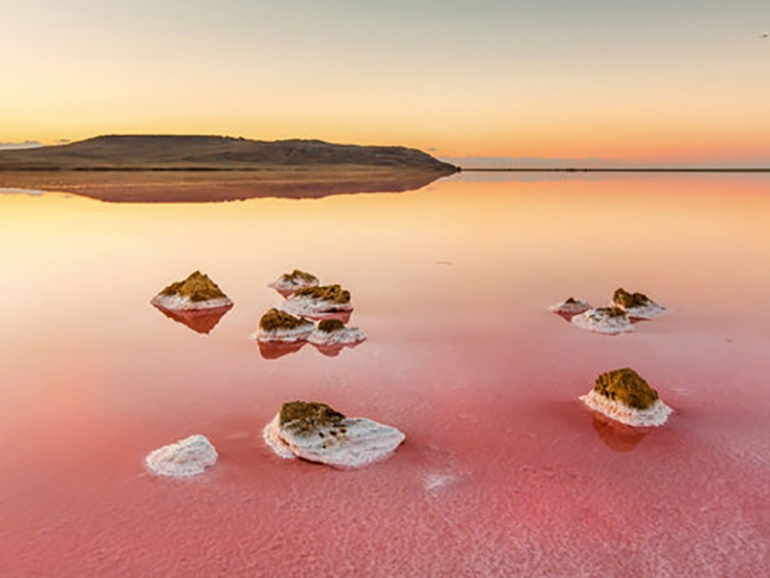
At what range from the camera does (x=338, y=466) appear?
5.72 meters

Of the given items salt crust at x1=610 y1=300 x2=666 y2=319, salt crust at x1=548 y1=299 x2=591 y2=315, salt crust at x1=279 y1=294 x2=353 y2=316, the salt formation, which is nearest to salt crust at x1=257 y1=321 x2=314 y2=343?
salt crust at x1=279 y1=294 x2=353 y2=316

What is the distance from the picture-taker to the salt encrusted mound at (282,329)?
9562 mm

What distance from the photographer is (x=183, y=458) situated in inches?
223

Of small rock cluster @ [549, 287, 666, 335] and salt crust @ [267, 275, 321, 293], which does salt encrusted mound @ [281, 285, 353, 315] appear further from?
small rock cluster @ [549, 287, 666, 335]

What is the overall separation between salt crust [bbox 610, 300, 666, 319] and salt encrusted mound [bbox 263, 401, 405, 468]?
633 centimetres

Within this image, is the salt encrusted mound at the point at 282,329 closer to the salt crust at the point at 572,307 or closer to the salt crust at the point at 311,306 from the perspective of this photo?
the salt crust at the point at 311,306

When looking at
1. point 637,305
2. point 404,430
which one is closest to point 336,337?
point 404,430

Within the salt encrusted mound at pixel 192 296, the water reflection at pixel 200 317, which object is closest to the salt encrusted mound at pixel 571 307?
the water reflection at pixel 200 317

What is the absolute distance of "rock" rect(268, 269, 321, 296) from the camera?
518 inches

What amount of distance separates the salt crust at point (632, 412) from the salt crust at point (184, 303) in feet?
23.5

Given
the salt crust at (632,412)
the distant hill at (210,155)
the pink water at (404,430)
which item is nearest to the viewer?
the pink water at (404,430)

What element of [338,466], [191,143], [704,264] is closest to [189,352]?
[338,466]

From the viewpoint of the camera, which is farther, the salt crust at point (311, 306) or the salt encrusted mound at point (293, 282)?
the salt encrusted mound at point (293, 282)

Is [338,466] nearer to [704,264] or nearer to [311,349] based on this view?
[311,349]
